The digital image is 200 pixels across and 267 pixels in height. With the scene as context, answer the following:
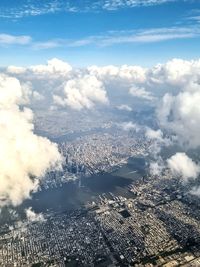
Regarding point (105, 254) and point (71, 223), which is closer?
point (105, 254)

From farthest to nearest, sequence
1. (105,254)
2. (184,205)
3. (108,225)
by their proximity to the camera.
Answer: (184,205) < (108,225) < (105,254)

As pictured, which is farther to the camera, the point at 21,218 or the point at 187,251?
the point at 21,218

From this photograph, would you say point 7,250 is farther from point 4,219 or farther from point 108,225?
point 108,225

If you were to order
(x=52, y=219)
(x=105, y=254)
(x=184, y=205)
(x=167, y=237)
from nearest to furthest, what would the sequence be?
(x=105, y=254)
(x=167, y=237)
(x=52, y=219)
(x=184, y=205)

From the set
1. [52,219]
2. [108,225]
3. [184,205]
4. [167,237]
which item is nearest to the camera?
[167,237]

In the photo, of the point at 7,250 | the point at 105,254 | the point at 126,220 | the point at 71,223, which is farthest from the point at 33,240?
the point at 126,220

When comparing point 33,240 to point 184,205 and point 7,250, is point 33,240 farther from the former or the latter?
point 184,205

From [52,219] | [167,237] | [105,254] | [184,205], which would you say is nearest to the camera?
[105,254]

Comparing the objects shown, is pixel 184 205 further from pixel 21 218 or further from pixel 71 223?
pixel 21 218

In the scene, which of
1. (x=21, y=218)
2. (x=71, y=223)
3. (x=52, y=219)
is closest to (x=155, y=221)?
(x=71, y=223)
